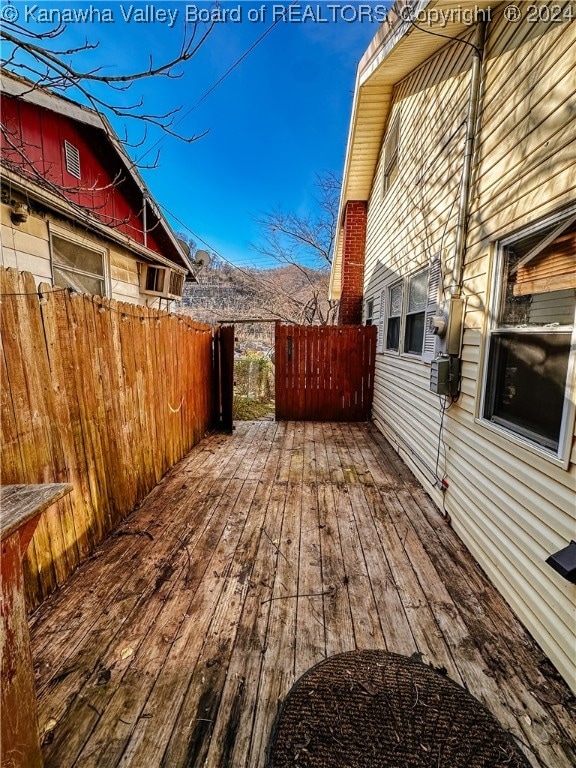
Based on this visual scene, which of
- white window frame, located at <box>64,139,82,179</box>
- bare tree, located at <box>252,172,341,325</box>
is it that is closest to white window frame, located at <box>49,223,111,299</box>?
white window frame, located at <box>64,139,82,179</box>

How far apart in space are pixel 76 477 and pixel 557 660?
287 centimetres

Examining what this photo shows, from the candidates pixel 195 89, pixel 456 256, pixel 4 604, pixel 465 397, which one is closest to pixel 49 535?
pixel 4 604

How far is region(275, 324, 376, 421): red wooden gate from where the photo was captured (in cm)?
623

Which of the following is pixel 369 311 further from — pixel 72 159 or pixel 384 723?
pixel 384 723

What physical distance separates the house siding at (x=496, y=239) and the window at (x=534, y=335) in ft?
0.35

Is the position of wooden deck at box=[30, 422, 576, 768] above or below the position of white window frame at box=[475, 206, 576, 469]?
below

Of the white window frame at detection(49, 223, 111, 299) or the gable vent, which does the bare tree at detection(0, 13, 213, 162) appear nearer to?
the white window frame at detection(49, 223, 111, 299)

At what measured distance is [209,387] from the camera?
213 inches

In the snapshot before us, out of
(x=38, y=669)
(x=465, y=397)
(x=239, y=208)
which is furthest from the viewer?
(x=239, y=208)

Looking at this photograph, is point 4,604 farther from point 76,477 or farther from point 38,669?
point 76,477

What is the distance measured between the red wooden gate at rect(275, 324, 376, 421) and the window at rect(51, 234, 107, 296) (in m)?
3.03

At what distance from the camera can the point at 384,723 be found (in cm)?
129

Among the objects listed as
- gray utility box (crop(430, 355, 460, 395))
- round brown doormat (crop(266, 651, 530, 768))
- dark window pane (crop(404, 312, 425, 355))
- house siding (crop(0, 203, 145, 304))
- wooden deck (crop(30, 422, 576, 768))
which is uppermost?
house siding (crop(0, 203, 145, 304))

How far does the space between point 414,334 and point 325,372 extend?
7.56ft
